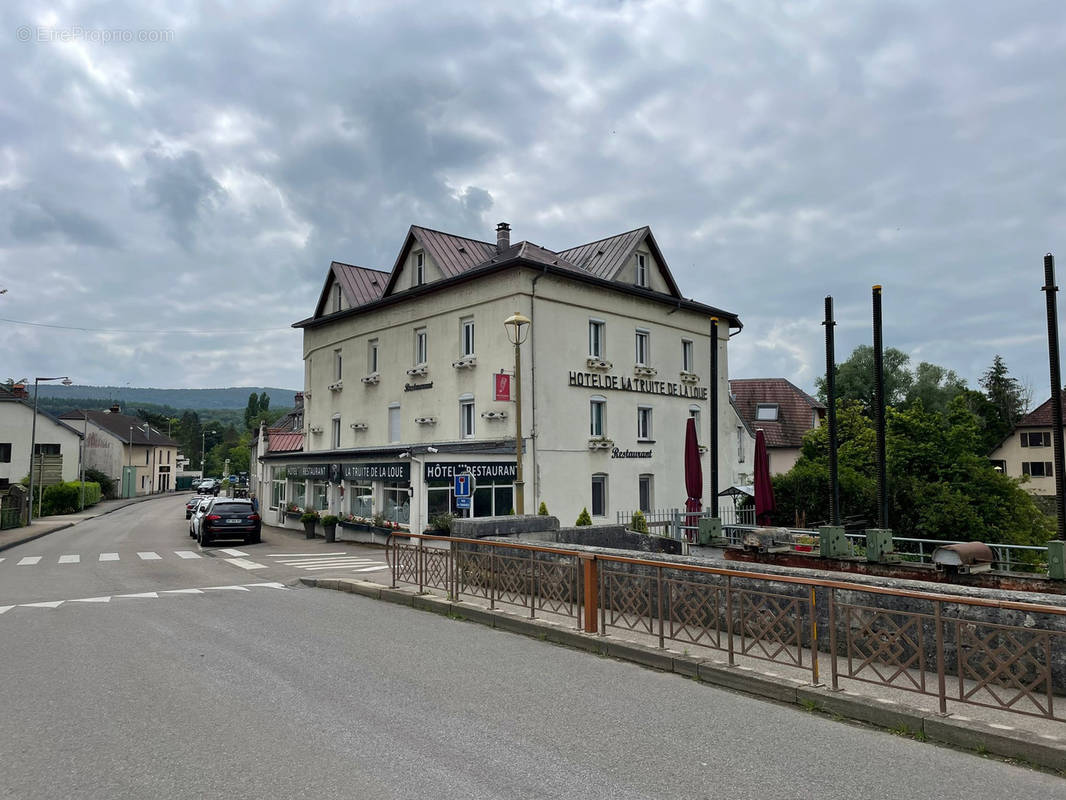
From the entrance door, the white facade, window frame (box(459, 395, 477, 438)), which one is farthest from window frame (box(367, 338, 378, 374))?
the entrance door

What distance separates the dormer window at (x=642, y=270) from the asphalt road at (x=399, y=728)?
23.3 m

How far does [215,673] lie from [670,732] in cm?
453

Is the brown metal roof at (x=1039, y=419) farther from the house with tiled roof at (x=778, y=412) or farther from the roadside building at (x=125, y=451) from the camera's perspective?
the roadside building at (x=125, y=451)

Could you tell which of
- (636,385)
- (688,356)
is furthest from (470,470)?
(688,356)

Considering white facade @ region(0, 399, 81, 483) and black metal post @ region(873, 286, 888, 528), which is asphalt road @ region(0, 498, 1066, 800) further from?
white facade @ region(0, 399, 81, 483)

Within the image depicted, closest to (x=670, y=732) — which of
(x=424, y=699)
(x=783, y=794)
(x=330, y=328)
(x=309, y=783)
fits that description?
(x=783, y=794)

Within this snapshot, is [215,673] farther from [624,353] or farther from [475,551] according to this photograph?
[624,353]

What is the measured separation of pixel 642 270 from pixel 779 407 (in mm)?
24259

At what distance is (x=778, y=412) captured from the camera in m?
51.6

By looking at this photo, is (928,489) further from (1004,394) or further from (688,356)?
(1004,394)

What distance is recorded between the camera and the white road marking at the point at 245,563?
754 inches

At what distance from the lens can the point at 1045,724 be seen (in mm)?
5664

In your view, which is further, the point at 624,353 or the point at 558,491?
the point at 624,353

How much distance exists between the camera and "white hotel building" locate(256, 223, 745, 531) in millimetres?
26078
